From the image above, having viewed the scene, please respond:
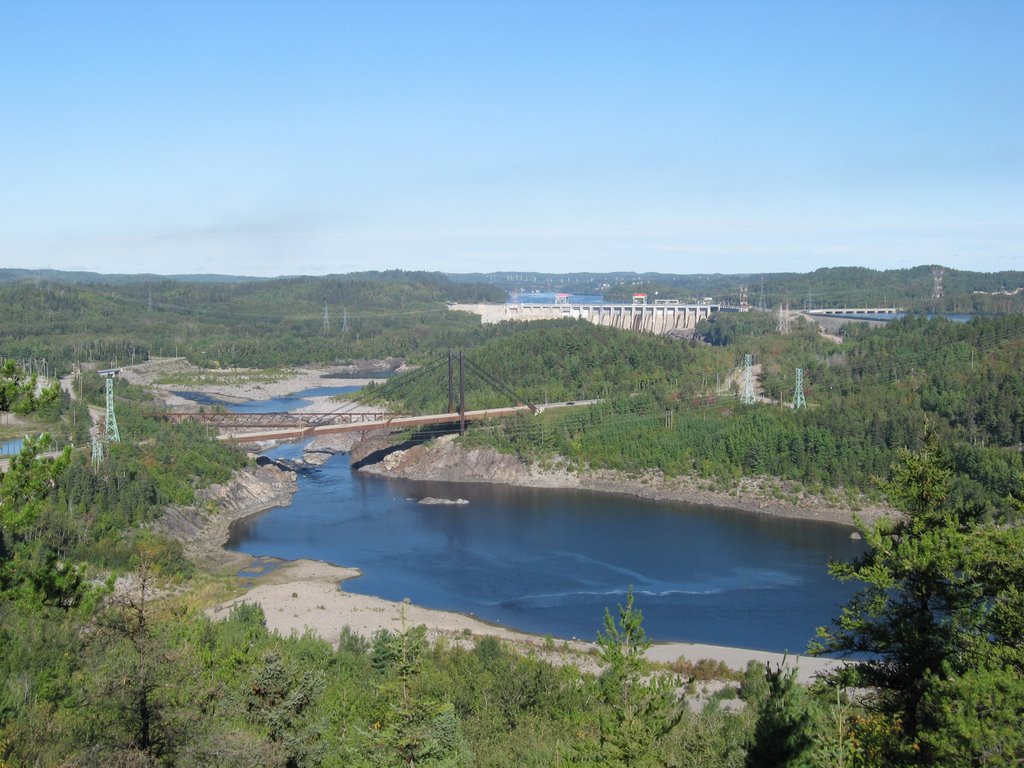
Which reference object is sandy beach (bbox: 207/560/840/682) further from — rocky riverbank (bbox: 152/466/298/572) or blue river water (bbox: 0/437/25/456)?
blue river water (bbox: 0/437/25/456)

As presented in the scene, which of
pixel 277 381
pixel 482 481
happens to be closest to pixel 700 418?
pixel 482 481

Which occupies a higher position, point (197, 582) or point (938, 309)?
point (938, 309)

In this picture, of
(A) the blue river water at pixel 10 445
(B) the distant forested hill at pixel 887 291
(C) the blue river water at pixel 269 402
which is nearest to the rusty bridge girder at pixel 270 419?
(A) the blue river water at pixel 10 445

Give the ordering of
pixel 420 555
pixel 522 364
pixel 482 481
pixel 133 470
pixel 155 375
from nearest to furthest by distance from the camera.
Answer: pixel 420 555
pixel 133 470
pixel 482 481
pixel 522 364
pixel 155 375

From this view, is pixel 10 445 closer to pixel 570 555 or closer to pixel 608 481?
pixel 608 481

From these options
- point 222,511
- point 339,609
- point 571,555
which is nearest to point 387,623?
point 339,609

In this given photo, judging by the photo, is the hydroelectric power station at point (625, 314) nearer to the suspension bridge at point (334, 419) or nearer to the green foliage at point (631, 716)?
the suspension bridge at point (334, 419)

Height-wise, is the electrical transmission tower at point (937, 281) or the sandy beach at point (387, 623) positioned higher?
the electrical transmission tower at point (937, 281)

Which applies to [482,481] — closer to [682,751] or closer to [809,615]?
[809,615]

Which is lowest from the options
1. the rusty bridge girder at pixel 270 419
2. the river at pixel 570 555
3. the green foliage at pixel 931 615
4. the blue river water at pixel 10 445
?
the river at pixel 570 555
